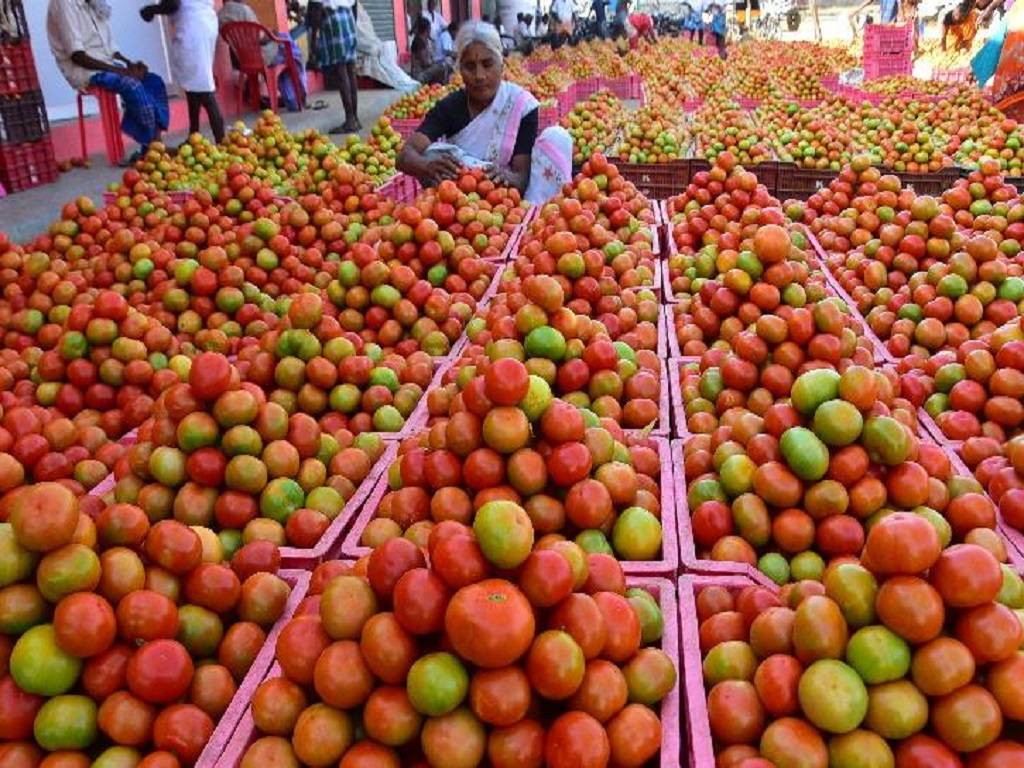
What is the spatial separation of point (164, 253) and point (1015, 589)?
10.9 feet

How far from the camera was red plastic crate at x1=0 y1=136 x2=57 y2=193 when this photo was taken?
6.99m

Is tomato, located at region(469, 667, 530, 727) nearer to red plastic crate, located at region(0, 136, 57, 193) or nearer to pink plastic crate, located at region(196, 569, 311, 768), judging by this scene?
pink plastic crate, located at region(196, 569, 311, 768)

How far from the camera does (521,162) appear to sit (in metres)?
5.47

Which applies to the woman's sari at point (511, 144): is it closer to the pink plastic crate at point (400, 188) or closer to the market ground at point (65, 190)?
the pink plastic crate at point (400, 188)

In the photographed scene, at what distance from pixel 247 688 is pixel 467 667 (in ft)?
1.74

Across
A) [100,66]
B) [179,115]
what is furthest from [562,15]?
[100,66]

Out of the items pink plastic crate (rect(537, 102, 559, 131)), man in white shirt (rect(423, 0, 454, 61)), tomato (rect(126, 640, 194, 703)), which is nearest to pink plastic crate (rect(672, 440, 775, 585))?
tomato (rect(126, 640, 194, 703))

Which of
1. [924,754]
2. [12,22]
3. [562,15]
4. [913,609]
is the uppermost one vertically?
[562,15]

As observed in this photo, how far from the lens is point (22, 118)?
702 cm

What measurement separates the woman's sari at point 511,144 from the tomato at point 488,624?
4474 mm

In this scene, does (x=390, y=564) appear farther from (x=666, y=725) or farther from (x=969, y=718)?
(x=969, y=718)

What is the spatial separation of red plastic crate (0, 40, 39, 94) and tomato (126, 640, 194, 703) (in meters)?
6.96

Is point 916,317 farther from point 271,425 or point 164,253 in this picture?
point 164,253

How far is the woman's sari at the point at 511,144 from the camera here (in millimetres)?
5461
